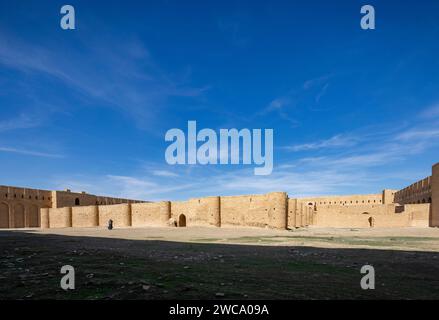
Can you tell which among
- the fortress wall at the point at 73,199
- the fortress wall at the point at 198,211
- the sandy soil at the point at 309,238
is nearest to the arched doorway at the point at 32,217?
the fortress wall at the point at 73,199

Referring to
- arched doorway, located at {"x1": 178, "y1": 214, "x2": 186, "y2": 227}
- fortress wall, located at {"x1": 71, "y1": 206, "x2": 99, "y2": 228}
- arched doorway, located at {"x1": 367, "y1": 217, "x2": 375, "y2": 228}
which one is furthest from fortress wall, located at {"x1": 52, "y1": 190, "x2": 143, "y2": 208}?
arched doorway, located at {"x1": 367, "y1": 217, "x2": 375, "y2": 228}

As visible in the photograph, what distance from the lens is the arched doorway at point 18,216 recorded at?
167ft

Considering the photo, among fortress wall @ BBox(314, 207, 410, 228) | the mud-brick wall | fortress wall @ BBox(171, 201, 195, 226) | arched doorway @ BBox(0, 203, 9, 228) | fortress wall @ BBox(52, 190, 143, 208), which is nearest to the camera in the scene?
the mud-brick wall

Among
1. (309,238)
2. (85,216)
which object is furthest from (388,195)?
(85,216)

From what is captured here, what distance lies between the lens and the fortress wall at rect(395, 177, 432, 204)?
139ft

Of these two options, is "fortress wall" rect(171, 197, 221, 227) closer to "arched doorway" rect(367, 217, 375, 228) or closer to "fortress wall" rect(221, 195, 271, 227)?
"fortress wall" rect(221, 195, 271, 227)

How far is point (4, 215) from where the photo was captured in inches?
1929

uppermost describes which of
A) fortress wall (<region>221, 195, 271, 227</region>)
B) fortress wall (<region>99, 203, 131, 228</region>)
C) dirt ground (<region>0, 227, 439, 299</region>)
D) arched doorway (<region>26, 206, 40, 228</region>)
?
dirt ground (<region>0, 227, 439, 299</region>)

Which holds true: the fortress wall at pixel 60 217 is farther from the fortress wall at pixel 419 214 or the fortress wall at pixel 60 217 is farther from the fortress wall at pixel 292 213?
the fortress wall at pixel 419 214

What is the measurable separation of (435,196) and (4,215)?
65303 millimetres

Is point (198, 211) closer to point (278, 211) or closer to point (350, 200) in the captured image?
point (278, 211)

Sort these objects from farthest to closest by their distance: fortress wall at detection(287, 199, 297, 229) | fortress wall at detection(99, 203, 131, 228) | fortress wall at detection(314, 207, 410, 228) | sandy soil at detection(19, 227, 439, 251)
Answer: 1. fortress wall at detection(314, 207, 410, 228)
2. fortress wall at detection(99, 203, 131, 228)
3. fortress wall at detection(287, 199, 297, 229)
4. sandy soil at detection(19, 227, 439, 251)

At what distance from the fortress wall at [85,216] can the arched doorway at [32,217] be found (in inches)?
509
